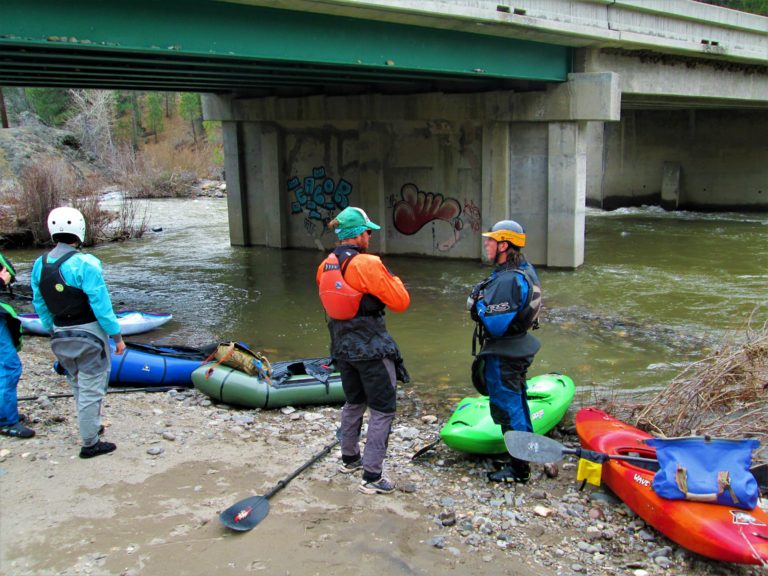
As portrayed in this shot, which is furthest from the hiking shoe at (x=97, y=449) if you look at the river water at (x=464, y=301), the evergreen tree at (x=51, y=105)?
the evergreen tree at (x=51, y=105)

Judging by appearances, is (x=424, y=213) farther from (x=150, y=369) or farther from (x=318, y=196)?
(x=150, y=369)

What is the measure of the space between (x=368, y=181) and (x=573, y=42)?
551 cm

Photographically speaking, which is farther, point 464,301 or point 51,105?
point 51,105

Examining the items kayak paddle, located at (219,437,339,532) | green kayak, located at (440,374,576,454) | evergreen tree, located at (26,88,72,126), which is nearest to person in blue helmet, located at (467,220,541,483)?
green kayak, located at (440,374,576,454)

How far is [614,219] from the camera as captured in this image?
79.2 ft

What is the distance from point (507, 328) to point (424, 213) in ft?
38.3

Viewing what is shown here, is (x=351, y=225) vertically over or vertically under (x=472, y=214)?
over

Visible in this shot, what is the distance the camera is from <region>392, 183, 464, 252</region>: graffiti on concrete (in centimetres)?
1584

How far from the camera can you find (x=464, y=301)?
12328 millimetres

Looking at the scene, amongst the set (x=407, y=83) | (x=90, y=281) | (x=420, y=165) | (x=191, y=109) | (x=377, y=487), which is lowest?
(x=377, y=487)

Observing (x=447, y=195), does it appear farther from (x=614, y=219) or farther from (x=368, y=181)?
(x=614, y=219)

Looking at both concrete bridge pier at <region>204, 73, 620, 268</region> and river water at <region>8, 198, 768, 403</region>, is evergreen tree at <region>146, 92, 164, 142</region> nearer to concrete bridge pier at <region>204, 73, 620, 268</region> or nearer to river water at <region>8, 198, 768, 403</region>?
river water at <region>8, 198, 768, 403</region>

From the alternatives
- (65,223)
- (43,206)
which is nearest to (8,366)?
(65,223)

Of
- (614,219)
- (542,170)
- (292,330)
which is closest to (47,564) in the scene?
(292,330)
